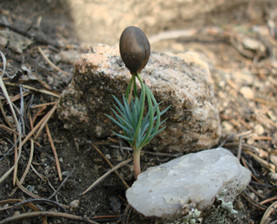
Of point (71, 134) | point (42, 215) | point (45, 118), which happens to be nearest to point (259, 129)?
point (71, 134)

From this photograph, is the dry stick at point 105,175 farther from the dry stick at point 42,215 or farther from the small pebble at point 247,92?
the small pebble at point 247,92

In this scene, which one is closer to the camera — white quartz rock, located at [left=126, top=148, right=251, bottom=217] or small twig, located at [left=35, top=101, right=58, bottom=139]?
white quartz rock, located at [left=126, top=148, right=251, bottom=217]

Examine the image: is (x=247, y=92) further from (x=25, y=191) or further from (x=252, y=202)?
(x=25, y=191)

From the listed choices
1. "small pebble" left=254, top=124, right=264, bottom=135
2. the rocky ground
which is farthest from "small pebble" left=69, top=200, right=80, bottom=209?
"small pebble" left=254, top=124, right=264, bottom=135

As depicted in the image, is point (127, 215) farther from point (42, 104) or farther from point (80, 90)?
point (42, 104)

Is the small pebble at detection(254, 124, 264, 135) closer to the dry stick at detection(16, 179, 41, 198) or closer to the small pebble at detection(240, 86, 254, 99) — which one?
the small pebble at detection(240, 86, 254, 99)

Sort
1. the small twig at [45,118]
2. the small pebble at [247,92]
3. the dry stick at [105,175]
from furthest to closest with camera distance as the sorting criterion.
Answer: the small pebble at [247,92] < the small twig at [45,118] < the dry stick at [105,175]

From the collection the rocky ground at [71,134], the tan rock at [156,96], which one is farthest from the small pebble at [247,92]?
the tan rock at [156,96]
